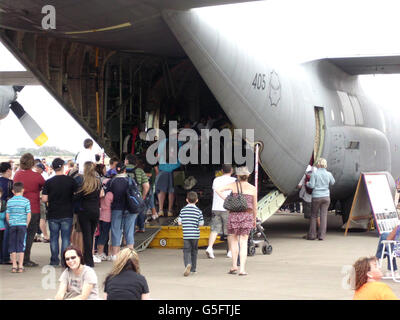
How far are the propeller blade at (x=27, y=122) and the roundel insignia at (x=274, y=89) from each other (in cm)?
907

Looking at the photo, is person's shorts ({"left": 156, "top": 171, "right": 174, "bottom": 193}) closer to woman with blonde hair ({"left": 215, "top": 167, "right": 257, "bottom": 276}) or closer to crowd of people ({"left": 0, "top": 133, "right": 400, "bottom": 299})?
crowd of people ({"left": 0, "top": 133, "right": 400, "bottom": 299})

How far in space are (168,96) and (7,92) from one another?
6760 millimetres

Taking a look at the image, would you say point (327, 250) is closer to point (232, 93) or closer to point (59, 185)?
point (232, 93)

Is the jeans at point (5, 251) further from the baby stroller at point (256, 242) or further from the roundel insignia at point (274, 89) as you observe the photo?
the roundel insignia at point (274, 89)

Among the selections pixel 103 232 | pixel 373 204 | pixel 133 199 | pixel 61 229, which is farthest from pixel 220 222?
pixel 373 204

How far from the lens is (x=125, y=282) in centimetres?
614

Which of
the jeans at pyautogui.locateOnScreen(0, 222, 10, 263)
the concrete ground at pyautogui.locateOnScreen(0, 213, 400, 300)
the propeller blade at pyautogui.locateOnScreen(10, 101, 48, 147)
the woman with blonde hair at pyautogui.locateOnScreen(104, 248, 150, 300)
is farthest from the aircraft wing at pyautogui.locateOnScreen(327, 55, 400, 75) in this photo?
the woman with blonde hair at pyautogui.locateOnScreen(104, 248, 150, 300)

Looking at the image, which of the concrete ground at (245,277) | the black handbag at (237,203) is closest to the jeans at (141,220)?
the concrete ground at (245,277)

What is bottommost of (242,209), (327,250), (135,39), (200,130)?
(327,250)

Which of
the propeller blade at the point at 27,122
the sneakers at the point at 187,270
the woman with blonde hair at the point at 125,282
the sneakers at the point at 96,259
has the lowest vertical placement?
the sneakers at the point at 96,259

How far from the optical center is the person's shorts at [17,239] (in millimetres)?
11562

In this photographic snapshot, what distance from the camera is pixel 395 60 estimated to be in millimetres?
18078

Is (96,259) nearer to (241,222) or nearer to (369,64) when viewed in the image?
(241,222)
